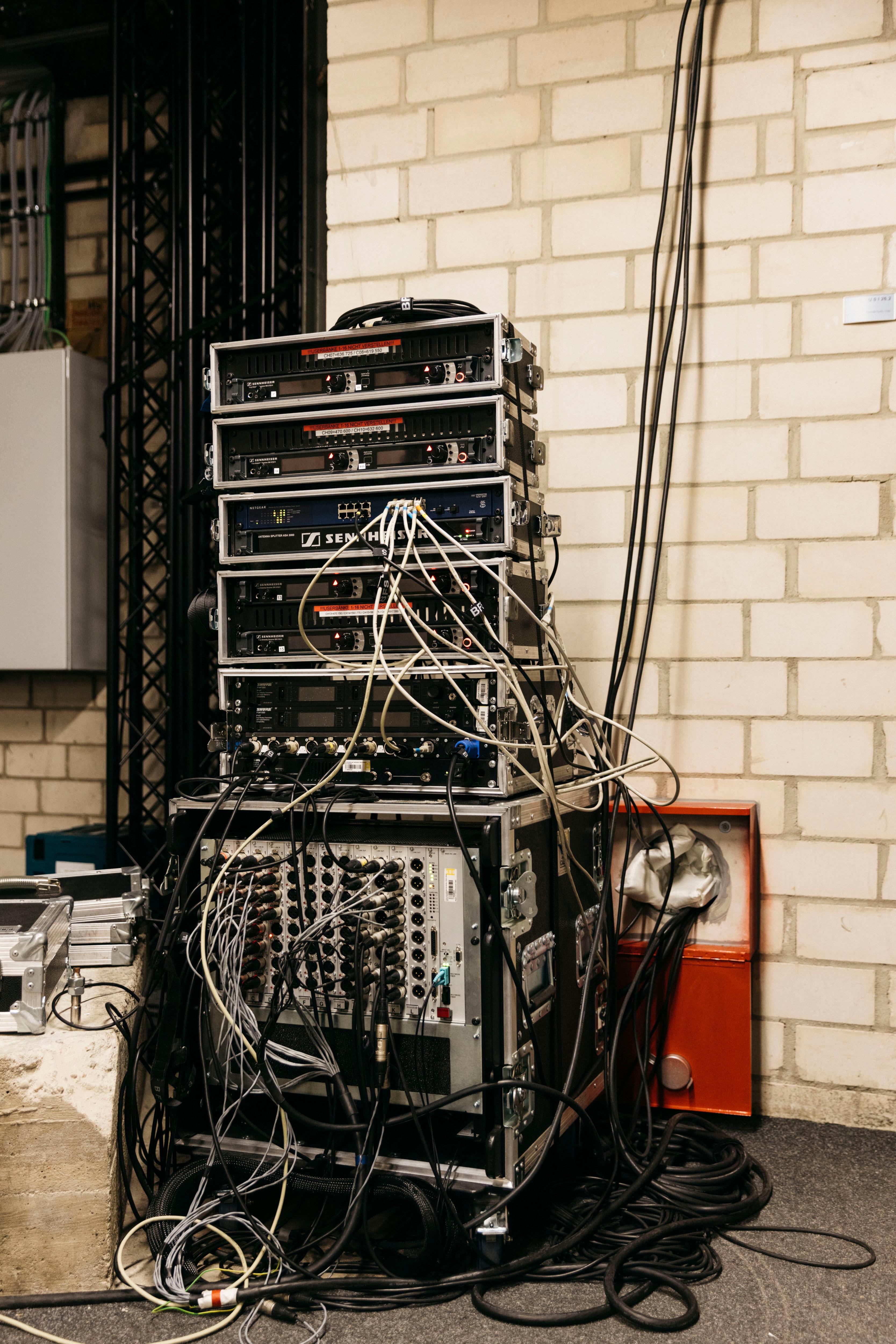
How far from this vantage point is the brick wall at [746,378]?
8.59ft

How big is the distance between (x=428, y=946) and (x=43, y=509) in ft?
9.59

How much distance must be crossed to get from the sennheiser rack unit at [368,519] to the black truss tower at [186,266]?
1719 mm

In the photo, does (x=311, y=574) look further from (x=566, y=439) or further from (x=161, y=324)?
(x=161, y=324)

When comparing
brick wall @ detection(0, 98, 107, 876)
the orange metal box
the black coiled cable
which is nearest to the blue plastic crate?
brick wall @ detection(0, 98, 107, 876)

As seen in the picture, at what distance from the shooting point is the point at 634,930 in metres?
2.68

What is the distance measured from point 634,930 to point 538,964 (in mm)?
746

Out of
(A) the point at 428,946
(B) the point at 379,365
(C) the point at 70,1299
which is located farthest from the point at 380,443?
(C) the point at 70,1299

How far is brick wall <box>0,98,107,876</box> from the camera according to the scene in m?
4.50

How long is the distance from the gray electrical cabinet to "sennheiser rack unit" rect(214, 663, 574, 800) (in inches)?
86.3

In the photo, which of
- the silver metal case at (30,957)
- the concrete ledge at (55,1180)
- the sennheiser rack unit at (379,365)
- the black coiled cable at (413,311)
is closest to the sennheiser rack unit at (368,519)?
the sennheiser rack unit at (379,365)

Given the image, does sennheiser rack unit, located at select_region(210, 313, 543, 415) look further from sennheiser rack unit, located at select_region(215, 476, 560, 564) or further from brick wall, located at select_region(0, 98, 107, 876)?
brick wall, located at select_region(0, 98, 107, 876)

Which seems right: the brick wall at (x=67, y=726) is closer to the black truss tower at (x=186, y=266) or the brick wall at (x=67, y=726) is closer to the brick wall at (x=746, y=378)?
the black truss tower at (x=186, y=266)

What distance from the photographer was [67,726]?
14.9 feet

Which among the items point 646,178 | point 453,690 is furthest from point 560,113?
point 453,690
